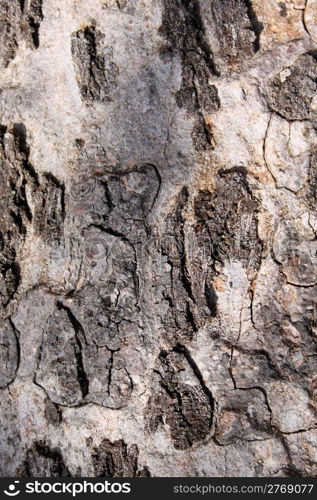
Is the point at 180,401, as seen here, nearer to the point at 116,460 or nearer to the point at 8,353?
the point at 116,460

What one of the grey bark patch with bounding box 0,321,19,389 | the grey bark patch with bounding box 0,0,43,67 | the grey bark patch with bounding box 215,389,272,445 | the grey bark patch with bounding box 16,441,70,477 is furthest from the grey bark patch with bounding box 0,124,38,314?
the grey bark patch with bounding box 215,389,272,445

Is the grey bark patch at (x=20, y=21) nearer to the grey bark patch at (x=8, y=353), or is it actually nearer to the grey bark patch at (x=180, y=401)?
the grey bark patch at (x=8, y=353)

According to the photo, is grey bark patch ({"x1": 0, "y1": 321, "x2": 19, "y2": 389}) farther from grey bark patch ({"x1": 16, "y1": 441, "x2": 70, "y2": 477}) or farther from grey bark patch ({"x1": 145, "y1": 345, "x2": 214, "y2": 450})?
grey bark patch ({"x1": 145, "y1": 345, "x2": 214, "y2": 450})

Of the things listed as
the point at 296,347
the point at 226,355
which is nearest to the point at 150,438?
the point at 226,355

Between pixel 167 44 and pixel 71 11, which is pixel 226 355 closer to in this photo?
pixel 167 44

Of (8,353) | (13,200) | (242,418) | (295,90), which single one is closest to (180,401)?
(242,418)

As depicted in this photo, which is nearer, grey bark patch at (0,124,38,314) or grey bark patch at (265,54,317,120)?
grey bark patch at (265,54,317,120)
